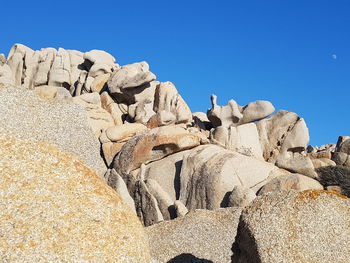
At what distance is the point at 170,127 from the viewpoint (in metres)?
31.9

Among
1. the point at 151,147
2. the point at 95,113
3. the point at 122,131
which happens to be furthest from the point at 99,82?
the point at 151,147

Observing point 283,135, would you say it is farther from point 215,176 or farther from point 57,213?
point 57,213

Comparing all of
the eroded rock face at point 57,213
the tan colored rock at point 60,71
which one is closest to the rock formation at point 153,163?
the eroded rock face at point 57,213

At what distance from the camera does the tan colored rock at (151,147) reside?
30203mm

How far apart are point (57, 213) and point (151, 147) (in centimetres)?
2243

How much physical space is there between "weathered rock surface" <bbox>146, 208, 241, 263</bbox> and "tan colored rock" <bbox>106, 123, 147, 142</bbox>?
46.6 feet

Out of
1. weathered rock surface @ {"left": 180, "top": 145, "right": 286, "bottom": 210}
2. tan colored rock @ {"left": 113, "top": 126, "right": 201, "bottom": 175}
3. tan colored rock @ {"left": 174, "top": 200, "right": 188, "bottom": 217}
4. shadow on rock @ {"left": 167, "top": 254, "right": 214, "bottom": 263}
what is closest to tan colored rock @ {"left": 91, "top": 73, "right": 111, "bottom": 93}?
tan colored rock @ {"left": 113, "top": 126, "right": 201, "bottom": 175}

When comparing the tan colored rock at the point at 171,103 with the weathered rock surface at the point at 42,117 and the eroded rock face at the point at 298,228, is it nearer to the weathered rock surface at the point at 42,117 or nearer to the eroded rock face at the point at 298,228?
the weathered rock surface at the point at 42,117

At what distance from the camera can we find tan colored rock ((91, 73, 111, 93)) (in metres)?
43.9

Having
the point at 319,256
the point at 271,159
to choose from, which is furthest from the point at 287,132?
the point at 319,256

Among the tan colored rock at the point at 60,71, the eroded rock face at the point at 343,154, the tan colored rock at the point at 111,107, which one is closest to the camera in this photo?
the eroded rock face at the point at 343,154

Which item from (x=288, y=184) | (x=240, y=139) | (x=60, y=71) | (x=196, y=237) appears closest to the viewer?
(x=196, y=237)

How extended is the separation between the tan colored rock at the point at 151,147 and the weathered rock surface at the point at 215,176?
1.45 m

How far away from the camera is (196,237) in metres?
18.0
